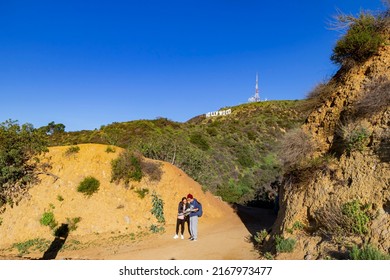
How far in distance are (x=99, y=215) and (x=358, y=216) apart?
11.3 metres

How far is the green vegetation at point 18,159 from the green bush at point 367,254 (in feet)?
46.2

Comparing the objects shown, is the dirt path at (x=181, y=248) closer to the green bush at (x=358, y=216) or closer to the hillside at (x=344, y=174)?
the hillside at (x=344, y=174)

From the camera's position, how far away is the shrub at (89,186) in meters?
14.7

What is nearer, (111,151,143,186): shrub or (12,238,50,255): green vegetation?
(12,238,50,255): green vegetation

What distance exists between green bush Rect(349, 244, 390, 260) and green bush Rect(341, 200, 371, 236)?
2.31 feet

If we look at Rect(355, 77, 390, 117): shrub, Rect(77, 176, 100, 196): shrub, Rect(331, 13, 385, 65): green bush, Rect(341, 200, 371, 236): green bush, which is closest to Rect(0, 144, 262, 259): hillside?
Rect(77, 176, 100, 196): shrub

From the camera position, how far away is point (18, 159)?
1447cm

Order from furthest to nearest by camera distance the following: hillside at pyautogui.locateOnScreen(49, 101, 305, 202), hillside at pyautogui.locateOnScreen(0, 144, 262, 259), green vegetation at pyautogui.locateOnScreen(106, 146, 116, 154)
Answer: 1. hillside at pyautogui.locateOnScreen(49, 101, 305, 202)
2. green vegetation at pyautogui.locateOnScreen(106, 146, 116, 154)
3. hillside at pyautogui.locateOnScreen(0, 144, 262, 259)

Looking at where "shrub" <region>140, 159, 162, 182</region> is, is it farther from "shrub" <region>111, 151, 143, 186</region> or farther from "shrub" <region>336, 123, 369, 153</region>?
"shrub" <region>336, 123, 369, 153</region>

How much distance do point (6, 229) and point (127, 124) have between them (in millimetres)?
35806

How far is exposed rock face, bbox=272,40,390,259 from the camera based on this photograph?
6172 mm

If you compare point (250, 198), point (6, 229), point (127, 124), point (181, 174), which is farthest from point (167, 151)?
point (127, 124)

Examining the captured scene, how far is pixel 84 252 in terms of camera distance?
442 inches

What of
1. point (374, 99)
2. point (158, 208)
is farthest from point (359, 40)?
→ point (158, 208)
